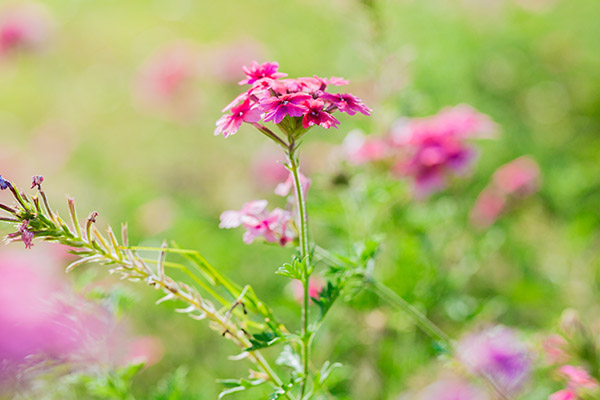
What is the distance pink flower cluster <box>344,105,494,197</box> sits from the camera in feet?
4.86

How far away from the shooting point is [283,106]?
771 mm

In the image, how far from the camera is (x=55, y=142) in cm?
336

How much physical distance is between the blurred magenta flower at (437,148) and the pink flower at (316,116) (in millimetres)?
732

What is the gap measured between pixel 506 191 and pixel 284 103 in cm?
142

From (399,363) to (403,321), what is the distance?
5.5 inches

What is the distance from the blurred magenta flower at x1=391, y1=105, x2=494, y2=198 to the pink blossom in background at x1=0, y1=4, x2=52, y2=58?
3150 millimetres

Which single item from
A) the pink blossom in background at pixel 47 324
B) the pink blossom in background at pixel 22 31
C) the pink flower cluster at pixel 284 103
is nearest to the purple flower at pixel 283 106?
the pink flower cluster at pixel 284 103

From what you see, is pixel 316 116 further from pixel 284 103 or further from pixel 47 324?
pixel 47 324

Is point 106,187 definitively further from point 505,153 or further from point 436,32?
point 436,32

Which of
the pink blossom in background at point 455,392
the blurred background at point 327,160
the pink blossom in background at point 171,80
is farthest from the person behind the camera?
the pink blossom in background at point 171,80

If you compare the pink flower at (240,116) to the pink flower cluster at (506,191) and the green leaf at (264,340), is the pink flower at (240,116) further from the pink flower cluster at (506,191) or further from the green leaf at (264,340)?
the pink flower cluster at (506,191)

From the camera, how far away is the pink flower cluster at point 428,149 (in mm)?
1481

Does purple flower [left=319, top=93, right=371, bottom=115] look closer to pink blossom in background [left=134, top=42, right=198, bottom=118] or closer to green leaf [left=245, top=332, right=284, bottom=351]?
green leaf [left=245, top=332, right=284, bottom=351]

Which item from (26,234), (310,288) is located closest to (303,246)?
(26,234)
